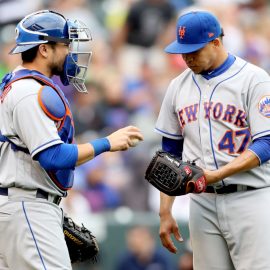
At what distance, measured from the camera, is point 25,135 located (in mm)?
4609

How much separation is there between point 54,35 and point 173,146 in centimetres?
113

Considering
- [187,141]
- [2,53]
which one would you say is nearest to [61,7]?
[2,53]

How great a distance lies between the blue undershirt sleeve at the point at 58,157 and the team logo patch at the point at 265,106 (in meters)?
1.12

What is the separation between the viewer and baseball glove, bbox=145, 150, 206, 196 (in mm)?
4891

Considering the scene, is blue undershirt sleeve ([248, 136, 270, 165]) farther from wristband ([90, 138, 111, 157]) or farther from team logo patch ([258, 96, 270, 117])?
wristband ([90, 138, 111, 157])

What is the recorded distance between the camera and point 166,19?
11.1 metres

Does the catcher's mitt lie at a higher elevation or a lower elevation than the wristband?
lower

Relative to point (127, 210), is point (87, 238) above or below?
above

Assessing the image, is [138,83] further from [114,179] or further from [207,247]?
[207,247]

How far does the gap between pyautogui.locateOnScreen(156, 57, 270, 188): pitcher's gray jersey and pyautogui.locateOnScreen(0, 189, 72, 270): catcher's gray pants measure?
1.02 meters

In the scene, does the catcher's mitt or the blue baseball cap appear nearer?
the blue baseball cap

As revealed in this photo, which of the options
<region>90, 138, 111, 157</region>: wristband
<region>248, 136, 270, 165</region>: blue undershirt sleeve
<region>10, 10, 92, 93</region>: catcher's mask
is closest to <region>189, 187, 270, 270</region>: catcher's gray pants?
<region>248, 136, 270, 165</region>: blue undershirt sleeve

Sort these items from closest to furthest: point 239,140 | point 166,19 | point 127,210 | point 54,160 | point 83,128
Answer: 1. point 54,160
2. point 239,140
3. point 127,210
4. point 83,128
5. point 166,19

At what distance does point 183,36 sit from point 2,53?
653cm
